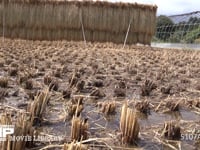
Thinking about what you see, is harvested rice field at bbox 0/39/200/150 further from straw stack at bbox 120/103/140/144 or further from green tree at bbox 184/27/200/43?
Answer: green tree at bbox 184/27/200/43

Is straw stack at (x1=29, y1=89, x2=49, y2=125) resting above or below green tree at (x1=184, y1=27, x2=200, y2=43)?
below

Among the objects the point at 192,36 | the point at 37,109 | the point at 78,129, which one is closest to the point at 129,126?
the point at 78,129

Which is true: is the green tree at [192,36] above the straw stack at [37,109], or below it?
above

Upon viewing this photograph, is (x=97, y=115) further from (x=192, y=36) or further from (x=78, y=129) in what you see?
(x=192, y=36)

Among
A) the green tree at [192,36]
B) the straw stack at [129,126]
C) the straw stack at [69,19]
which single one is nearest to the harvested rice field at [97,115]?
the straw stack at [129,126]

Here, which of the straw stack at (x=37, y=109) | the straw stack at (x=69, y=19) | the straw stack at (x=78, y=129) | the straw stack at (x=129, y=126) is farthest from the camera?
the straw stack at (x=69, y=19)

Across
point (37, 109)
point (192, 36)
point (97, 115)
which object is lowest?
point (97, 115)

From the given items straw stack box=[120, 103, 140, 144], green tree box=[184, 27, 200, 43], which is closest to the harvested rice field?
straw stack box=[120, 103, 140, 144]

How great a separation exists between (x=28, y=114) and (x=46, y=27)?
47.9 feet

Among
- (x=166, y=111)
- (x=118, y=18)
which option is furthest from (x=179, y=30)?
(x=166, y=111)

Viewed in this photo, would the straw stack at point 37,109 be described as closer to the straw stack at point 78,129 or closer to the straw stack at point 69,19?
the straw stack at point 78,129

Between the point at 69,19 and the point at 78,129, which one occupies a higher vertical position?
the point at 69,19

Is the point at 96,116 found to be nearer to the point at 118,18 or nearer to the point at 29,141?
the point at 29,141

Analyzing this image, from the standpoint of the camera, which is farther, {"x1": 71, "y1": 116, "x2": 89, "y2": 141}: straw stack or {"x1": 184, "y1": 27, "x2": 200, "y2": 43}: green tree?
{"x1": 184, "y1": 27, "x2": 200, "y2": 43}: green tree
